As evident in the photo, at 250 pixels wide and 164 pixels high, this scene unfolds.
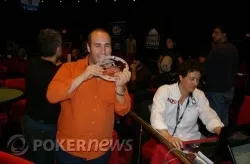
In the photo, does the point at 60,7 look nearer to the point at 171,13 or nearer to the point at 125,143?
the point at 171,13

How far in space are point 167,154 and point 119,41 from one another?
1213cm

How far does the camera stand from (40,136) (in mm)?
2426

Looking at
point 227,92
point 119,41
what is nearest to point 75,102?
point 227,92

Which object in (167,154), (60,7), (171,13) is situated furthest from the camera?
(60,7)

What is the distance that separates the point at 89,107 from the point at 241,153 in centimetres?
102

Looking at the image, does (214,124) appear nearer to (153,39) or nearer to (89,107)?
(89,107)

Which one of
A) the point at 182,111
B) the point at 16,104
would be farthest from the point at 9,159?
the point at 16,104

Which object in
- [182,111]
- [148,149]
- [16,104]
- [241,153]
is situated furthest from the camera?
[16,104]

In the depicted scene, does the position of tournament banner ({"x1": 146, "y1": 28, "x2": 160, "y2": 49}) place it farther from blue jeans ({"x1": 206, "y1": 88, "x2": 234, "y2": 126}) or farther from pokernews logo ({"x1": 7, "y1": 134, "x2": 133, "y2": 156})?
pokernews logo ({"x1": 7, "y1": 134, "x2": 133, "y2": 156})

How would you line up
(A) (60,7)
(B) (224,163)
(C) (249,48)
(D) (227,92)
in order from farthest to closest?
1. (A) (60,7)
2. (C) (249,48)
3. (D) (227,92)
4. (B) (224,163)

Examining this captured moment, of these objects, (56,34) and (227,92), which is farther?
(227,92)

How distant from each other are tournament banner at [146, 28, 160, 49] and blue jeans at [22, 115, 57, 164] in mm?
12340

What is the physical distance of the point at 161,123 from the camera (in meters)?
2.46

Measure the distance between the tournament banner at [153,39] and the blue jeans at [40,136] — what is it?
40.5 ft
